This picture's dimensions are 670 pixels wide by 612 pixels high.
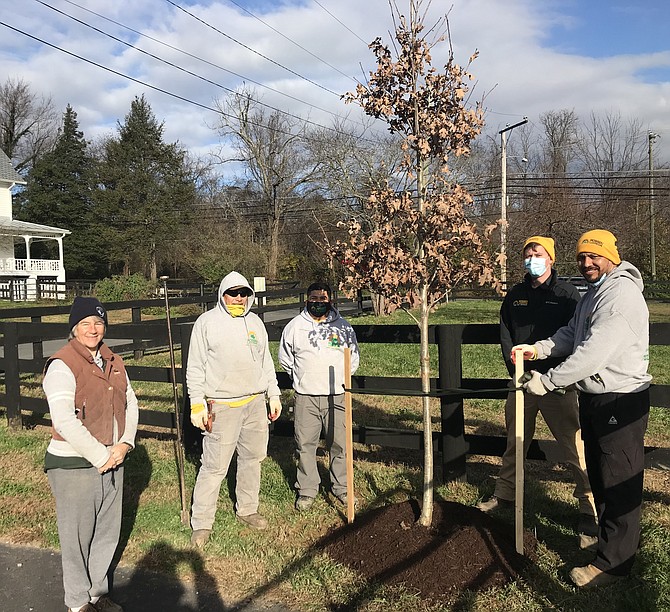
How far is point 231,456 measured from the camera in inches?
173

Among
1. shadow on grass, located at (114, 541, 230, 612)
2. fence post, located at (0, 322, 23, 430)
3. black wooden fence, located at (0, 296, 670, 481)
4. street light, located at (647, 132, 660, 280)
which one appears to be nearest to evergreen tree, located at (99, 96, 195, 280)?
street light, located at (647, 132, 660, 280)

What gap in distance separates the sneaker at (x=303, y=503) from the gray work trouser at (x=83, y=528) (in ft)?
5.24

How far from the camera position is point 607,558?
3.36 m

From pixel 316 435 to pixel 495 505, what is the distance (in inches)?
57.1

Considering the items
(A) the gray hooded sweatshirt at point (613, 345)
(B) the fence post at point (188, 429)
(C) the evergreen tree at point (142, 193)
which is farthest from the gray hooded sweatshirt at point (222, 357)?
(C) the evergreen tree at point (142, 193)

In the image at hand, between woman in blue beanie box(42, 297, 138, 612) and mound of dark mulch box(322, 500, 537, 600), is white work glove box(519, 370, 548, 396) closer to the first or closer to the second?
mound of dark mulch box(322, 500, 537, 600)

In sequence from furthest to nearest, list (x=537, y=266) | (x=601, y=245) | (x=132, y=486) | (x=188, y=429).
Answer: (x=188, y=429)
(x=132, y=486)
(x=537, y=266)
(x=601, y=245)

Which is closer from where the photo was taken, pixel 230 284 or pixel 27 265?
pixel 230 284

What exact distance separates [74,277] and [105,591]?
47.5 meters

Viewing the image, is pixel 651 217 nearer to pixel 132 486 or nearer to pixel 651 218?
pixel 651 218

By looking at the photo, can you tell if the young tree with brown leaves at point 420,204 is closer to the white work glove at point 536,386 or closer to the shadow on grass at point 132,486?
the white work glove at point 536,386

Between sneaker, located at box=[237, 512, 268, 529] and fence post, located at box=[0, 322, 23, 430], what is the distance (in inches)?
164

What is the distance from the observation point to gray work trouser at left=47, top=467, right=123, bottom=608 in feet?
10.7

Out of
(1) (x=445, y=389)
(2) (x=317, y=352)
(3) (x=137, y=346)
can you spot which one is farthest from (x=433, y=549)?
(3) (x=137, y=346)
